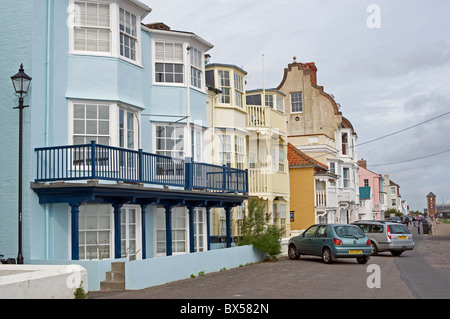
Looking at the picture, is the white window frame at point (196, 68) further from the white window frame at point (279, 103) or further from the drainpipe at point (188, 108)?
the white window frame at point (279, 103)

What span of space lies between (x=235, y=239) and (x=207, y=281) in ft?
30.6

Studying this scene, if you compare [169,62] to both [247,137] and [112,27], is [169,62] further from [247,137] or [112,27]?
[247,137]

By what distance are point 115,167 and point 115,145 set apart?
132cm

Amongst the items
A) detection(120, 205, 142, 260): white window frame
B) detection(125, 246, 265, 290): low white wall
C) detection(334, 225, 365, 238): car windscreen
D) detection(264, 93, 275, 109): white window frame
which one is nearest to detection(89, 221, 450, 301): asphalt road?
detection(125, 246, 265, 290): low white wall

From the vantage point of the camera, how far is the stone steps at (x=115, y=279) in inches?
565

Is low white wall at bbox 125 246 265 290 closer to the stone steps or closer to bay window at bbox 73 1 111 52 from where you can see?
the stone steps

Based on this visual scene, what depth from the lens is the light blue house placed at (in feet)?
50.2

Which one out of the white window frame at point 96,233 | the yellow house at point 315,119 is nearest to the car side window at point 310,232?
the white window frame at point 96,233

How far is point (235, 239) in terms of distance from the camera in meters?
25.5

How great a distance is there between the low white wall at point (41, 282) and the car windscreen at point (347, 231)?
11.8m

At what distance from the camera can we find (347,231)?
853 inches

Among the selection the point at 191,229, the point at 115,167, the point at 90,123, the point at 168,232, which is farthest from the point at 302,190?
the point at 115,167
